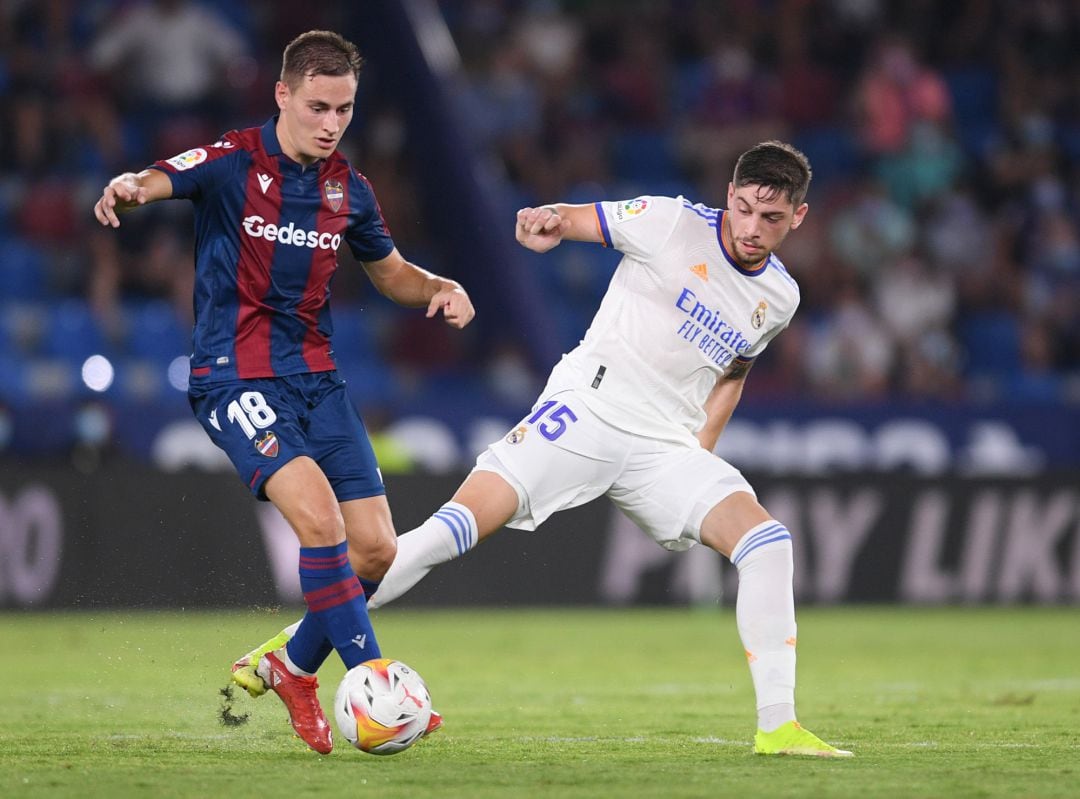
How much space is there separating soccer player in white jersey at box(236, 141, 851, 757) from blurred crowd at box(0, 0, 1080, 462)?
7.79 meters

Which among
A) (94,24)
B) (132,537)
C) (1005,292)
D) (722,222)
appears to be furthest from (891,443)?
(722,222)

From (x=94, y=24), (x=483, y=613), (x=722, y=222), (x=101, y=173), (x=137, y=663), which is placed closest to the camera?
(x=722, y=222)

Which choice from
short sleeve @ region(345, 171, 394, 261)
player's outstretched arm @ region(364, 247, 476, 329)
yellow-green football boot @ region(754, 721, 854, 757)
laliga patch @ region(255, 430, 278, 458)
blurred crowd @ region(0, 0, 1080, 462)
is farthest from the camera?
blurred crowd @ region(0, 0, 1080, 462)

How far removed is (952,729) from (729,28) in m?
12.4

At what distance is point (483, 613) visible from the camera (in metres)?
13.4

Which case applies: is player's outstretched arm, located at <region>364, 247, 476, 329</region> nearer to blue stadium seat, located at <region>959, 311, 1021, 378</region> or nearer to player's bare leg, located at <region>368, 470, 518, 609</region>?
player's bare leg, located at <region>368, 470, 518, 609</region>

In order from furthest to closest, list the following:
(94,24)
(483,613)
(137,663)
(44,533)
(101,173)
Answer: (94,24), (101,173), (483,613), (44,533), (137,663)

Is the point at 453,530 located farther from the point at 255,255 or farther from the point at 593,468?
the point at 255,255

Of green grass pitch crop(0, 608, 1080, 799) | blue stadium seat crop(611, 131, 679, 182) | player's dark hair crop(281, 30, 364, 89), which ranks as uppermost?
→ blue stadium seat crop(611, 131, 679, 182)

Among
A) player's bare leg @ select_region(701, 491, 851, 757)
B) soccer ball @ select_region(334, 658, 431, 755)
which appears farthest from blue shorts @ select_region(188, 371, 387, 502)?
player's bare leg @ select_region(701, 491, 851, 757)

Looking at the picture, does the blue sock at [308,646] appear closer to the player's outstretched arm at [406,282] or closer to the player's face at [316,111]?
the player's outstretched arm at [406,282]

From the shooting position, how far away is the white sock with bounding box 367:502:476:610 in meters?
6.04

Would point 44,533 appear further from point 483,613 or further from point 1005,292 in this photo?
point 1005,292

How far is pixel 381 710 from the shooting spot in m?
5.46
